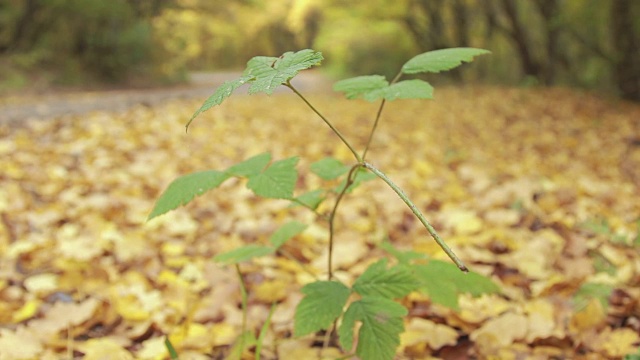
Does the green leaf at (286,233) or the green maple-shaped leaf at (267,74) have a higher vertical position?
the green maple-shaped leaf at (267,74)

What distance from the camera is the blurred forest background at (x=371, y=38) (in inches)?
305

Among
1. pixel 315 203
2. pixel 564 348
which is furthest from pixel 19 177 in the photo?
pixel 564 348

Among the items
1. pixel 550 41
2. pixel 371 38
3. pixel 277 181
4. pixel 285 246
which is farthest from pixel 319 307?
pixel 371 38

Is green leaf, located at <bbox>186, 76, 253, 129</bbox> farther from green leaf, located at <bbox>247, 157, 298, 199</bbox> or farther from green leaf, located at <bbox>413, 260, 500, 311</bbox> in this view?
green leaf, located at <bbox>413, 260, 500, 311</bbox>

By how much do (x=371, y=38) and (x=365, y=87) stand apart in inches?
583

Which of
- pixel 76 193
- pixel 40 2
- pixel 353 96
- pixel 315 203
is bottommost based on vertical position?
pixel 76 193

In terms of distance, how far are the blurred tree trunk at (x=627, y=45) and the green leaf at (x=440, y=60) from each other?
21.6 feet

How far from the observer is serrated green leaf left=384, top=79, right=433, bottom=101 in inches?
37.6

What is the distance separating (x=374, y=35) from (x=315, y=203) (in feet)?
47.9

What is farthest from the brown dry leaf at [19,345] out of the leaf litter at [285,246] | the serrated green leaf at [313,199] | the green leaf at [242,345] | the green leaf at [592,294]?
the green leaf at [592,294]

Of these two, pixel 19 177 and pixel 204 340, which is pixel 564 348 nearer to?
pixel 204 340

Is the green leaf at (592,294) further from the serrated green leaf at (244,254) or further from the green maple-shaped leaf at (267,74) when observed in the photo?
the green maple-shaped leaf at (267,74)

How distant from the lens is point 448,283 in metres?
1.16

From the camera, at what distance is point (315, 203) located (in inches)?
44.3
